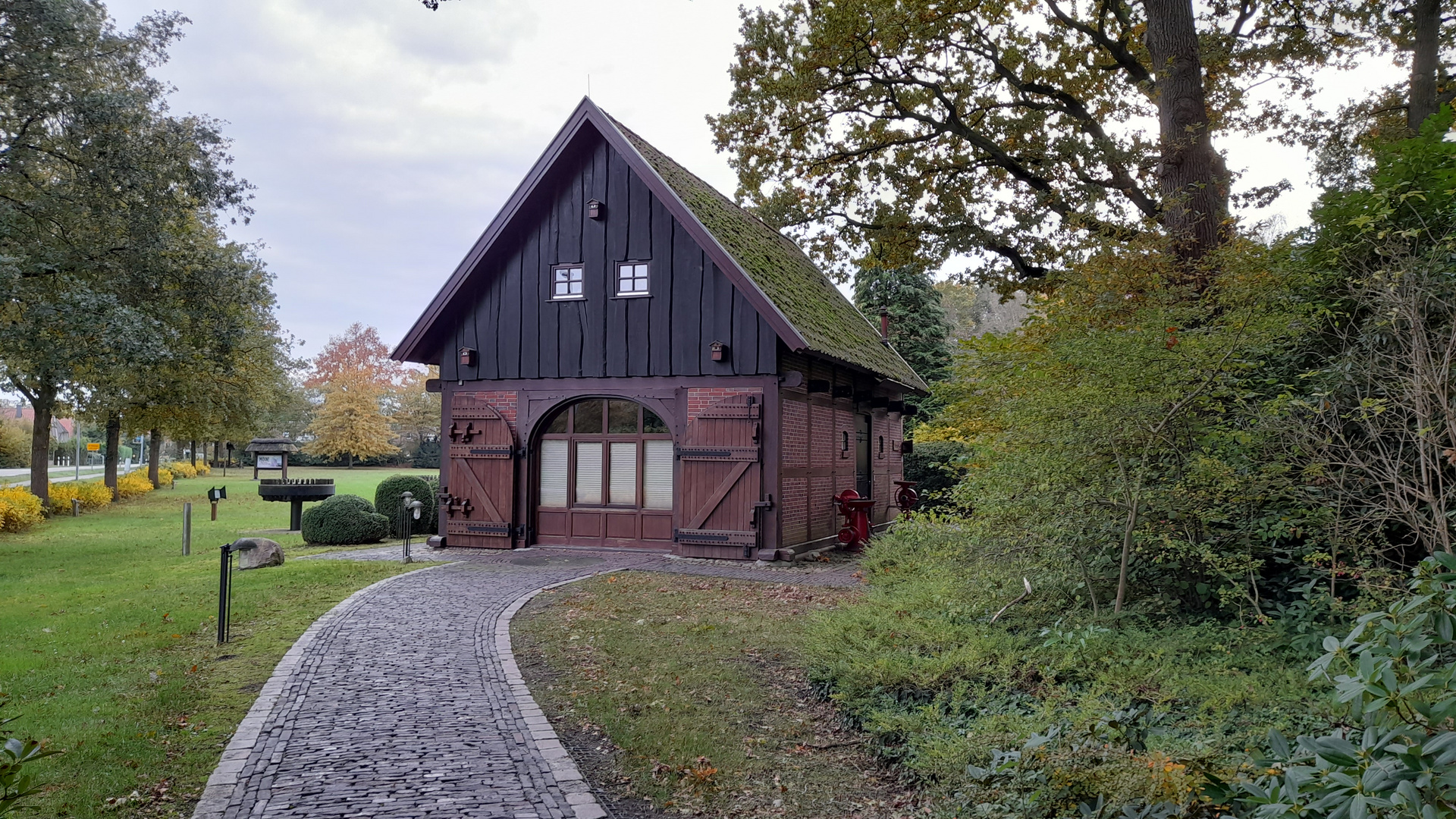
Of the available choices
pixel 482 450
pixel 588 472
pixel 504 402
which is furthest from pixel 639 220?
pixel 482 450

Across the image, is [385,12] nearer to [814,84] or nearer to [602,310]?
[814,84]

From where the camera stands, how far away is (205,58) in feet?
30.6

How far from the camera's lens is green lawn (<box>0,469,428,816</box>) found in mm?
4914

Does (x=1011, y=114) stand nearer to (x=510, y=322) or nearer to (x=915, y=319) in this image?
(x=510, y=322)

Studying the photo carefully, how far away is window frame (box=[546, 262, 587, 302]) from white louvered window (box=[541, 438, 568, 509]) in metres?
2.50

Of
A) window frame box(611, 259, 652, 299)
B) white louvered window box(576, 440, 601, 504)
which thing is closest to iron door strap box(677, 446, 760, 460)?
white louvered window box(576, 440, 601, 504)

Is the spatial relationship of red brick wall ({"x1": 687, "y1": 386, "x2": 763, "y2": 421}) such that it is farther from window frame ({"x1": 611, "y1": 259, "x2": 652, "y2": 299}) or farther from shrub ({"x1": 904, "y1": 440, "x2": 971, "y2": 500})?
shrub ({"x1": 904, "y1": 440, "x2": 971, "y2": 500})

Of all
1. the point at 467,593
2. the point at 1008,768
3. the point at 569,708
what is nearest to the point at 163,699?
the point at 569,708

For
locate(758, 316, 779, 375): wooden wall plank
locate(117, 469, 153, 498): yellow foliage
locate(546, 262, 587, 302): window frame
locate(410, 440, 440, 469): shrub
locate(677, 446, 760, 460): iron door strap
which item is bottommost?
locate(117, 469, 153, 498): yellow foliage

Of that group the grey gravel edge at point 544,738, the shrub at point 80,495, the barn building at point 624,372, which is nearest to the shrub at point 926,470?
the barn building at point 624,372

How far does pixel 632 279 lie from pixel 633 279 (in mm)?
32

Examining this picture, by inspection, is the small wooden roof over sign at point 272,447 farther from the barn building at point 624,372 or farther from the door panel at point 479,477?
the door panel at point 479,477

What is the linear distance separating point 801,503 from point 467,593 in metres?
6.21

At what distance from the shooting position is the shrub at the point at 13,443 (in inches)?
1769
